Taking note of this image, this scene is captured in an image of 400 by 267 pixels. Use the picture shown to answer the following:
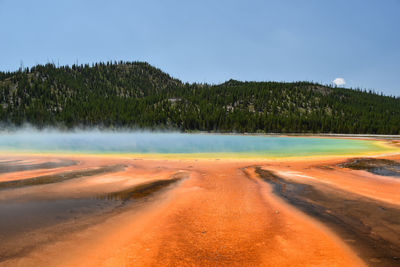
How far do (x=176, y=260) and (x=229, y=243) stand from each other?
4.91 feet

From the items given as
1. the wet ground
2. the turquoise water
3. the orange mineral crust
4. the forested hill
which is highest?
the forested hill

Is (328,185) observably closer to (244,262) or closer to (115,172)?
(244,262)

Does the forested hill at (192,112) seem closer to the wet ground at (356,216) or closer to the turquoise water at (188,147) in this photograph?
the turquoise water at (188,147)

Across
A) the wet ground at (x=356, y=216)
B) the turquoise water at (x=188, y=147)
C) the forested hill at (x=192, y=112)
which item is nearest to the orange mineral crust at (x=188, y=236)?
the wet ground at (x=356, y=216)

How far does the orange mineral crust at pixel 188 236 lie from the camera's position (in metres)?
5.36

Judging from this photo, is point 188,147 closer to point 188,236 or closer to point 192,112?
point 188,236

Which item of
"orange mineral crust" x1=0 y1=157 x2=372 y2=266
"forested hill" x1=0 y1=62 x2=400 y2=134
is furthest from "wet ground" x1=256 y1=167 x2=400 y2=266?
"forested hill" x1=0 y1=62 x2=400 y2=134

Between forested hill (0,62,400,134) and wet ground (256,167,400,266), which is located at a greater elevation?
forested hill (0,62,400,134)

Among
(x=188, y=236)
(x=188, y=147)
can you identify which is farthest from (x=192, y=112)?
(x=188, y=236)

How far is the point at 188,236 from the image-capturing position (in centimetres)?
655

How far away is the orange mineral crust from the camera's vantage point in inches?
211

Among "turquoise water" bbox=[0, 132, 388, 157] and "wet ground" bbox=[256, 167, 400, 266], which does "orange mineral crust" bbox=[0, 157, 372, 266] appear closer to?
"wet ground" bbox=[256, 167, 400, 266]

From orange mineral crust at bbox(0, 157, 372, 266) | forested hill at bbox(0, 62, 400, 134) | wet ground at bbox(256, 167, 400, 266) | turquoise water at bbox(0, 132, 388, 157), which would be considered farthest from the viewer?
forested hill at bbox(0, 62, 400, 134)

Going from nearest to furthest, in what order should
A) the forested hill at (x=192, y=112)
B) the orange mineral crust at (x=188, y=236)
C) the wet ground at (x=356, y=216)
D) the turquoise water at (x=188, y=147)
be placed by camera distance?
the orange mineral crust at (x=188, y=236) → the wet ground at (x=356, y=216) → the turquoise water at (x=188, y=147) → the forested hill at (x=192, y=112)
